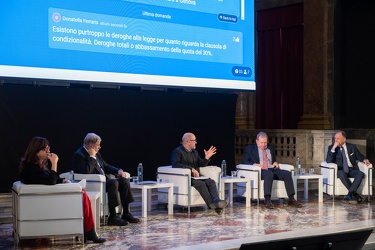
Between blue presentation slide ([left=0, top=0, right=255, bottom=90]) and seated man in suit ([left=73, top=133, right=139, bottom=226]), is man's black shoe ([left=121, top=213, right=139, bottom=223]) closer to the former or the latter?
seated man in suit ([left=73, top=133, right=139, bottom=226])

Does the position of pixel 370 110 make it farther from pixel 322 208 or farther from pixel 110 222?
pixel 110 222

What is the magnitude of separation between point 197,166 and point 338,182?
211 centimetres

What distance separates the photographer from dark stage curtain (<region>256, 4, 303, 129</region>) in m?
12.1

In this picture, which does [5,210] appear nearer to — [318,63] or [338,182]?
[338,182]

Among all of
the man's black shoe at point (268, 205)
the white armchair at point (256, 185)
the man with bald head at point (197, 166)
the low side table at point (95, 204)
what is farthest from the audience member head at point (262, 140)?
the low side table at point (95, 204)

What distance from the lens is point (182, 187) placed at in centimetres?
744

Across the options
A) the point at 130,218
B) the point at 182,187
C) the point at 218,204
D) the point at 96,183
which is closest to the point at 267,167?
the point at 218,204

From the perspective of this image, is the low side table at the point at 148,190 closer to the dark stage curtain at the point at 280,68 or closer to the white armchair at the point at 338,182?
the white armchair at the point at 338,182

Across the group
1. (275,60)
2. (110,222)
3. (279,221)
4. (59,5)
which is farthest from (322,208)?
(275,60)

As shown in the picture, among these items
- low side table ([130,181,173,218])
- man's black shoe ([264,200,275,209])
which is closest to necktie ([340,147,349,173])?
man's black shoe ([264,200,275,209])

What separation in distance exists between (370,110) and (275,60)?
2136mm

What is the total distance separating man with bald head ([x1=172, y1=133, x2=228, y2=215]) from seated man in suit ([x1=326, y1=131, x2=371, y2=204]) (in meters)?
2.03

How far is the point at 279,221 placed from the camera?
6871 millimetres

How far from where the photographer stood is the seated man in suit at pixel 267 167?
8.01 meters
